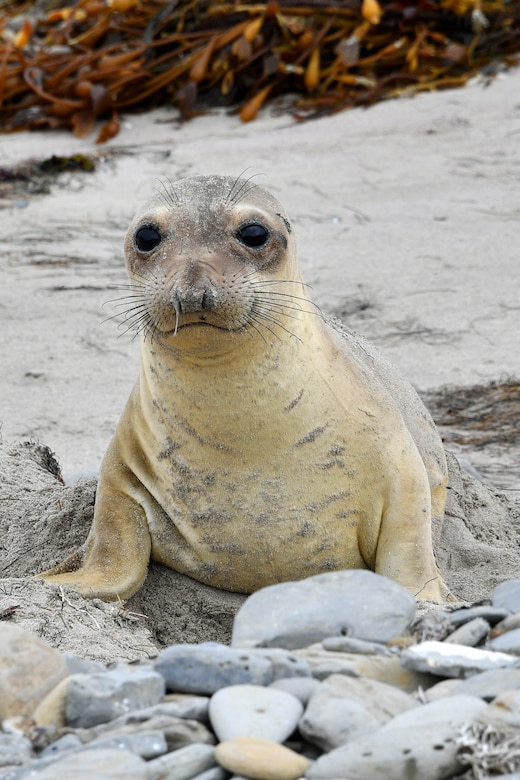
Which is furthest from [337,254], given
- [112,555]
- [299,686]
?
[299,686]

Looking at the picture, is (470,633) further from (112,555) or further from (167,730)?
(112,555)

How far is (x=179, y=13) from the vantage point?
9.20 meters

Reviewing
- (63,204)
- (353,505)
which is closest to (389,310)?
(63,204)

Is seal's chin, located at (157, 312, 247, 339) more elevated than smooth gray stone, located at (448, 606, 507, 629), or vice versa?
seal's chin, located at (157, 312, 247, 339)

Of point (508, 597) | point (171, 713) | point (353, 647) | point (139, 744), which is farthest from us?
point (508, 597)

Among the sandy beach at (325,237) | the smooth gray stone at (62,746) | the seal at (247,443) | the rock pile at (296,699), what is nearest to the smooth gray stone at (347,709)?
the rock pile at (296,699)

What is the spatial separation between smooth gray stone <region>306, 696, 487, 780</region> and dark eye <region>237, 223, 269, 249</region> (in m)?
1.64

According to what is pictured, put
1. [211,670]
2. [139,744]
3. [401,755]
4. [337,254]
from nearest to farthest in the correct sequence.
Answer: [401,755], [139,744], [211,670], [337,254]

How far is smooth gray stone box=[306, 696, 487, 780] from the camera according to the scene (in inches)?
79.8

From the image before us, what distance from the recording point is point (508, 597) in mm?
2760

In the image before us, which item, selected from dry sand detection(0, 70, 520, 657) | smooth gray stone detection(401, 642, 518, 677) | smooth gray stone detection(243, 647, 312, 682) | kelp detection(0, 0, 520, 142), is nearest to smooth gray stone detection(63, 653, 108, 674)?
smooth gray stone detection(243, 647, 312, 682)

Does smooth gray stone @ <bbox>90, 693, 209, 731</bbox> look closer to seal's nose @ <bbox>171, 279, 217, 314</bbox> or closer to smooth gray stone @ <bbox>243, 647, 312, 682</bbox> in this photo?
smooth gray stone @ <bbox>243, 647, 312, 682</bbox>

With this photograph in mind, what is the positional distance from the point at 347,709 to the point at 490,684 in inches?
10.4

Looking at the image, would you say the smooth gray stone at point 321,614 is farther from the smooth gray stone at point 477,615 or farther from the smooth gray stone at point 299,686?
the smooth gray stone at point 299,686
